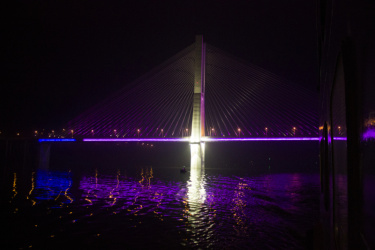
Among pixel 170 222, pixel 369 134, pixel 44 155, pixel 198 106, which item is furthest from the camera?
pixel 44 155

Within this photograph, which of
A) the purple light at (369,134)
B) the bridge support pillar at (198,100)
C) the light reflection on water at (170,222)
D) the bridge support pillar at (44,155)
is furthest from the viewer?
the bridge support pillar at (44,155)

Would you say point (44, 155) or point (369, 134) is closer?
point (369, 134)

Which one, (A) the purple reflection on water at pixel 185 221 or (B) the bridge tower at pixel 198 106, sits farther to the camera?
(B) the bridge tower at pixel 198 106

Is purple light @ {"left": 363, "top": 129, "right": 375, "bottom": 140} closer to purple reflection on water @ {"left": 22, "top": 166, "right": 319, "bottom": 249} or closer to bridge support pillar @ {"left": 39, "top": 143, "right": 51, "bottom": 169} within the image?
purple reflection on water @ {"left": 22, "top": 166, "right": 319, "bottom": 249}

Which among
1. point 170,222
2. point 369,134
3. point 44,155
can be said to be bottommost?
point 170,222

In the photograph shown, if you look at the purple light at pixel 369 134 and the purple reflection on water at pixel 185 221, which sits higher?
the purple light at pixel 369 134

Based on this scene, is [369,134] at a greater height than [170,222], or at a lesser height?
greater

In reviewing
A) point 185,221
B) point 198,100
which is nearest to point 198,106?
point 198,100

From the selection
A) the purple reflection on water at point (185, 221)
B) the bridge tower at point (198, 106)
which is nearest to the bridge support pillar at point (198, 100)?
the bridge tower at point (198, 106)

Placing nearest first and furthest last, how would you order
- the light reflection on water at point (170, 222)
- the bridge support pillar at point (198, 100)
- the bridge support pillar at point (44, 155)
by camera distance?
1. the light reflection on water at point (170, 222)
2. the bridge support pillar at point (198, 100)
3. the bridge support pillar at point (44, 155)

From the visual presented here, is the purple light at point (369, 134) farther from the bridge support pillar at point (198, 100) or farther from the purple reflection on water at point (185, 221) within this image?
the bridge support pillar at point (198, 100)

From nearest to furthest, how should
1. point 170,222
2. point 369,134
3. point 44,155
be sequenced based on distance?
point 369,134
point 170,222
point 44,155

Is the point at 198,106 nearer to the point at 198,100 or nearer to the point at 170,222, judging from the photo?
the point at 198,100

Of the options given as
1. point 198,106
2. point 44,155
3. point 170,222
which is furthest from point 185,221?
point 44,155
